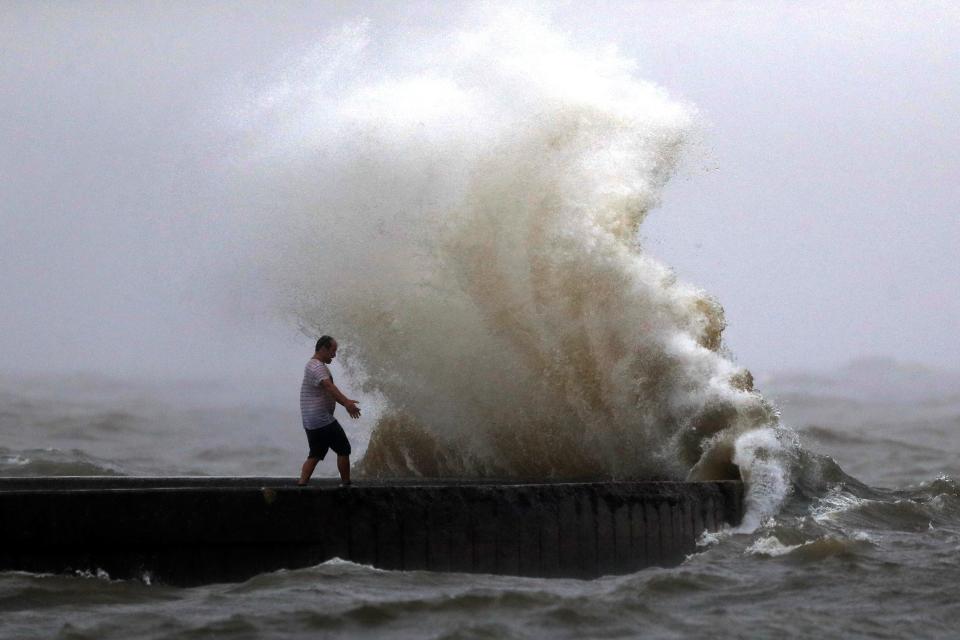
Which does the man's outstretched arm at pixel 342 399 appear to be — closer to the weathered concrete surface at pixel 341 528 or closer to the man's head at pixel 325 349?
the man's head at pixel 325 349

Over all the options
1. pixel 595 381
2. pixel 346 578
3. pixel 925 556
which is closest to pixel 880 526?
pixel 925 556

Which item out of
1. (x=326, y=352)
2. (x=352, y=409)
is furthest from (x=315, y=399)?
(x=352, y=409)

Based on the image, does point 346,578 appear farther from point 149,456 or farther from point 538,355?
point 149,456

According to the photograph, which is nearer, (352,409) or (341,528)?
(341,528)

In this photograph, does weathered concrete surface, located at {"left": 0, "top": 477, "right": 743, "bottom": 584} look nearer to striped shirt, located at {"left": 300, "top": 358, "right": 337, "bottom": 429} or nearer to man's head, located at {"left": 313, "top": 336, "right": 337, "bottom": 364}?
striped shirt, located at {"left": 300, "top": 358, "right": 337, "bottom": 429}

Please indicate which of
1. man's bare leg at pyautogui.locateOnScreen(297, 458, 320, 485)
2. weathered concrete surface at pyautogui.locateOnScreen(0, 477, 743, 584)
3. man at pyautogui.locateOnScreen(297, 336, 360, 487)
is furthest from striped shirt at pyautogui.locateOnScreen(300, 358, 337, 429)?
weathered concrete surface at pyautogui.locateOnScreen(0, 477, 743, 584)

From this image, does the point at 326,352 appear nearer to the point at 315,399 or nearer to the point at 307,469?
the point at 315,399

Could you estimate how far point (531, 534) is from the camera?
33.0ft

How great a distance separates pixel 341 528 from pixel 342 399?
1193mm

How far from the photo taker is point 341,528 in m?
9.38

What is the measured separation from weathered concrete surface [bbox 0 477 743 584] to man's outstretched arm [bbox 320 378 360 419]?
586 mm

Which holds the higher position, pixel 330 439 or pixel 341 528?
pixel 330 439

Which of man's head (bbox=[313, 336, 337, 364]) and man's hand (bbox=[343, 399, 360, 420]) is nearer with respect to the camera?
man's hand (bbox=[343, 399, 360, 420])

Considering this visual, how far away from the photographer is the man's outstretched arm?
10.1m
